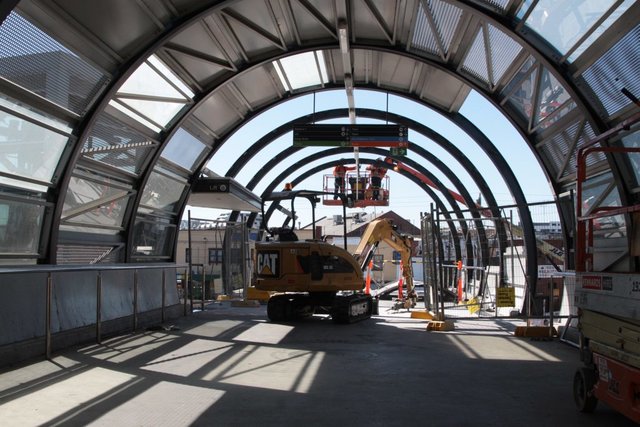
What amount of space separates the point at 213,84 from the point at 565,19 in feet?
28.9

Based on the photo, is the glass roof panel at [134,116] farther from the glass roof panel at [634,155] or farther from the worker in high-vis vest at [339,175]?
the worker in high-vis vest at [339,175]

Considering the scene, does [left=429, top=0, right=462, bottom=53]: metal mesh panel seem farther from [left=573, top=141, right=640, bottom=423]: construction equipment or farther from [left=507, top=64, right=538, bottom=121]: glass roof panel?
[left=573, top=141, right=640, bottom=423]: construction equipment

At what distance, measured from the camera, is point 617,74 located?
9.94m

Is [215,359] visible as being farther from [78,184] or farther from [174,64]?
[174,64]

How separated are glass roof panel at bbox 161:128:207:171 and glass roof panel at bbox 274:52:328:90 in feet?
10.9

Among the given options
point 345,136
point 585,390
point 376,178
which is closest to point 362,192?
point 376,178

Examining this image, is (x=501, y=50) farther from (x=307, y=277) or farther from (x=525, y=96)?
(x=307, y=277)

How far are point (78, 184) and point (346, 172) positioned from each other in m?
19.8

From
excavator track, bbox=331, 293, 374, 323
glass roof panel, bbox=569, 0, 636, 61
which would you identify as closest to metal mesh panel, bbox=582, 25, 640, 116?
glass roof panel, bbox=569, 0, 636, 61

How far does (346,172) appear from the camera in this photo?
31109 millimetres

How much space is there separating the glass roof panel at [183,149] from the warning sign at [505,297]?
963cm

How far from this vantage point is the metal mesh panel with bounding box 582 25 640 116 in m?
9.27

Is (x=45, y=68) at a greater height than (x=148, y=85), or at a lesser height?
lesser

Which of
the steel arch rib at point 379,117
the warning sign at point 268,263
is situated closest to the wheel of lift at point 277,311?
the warning sign at point 268,263
